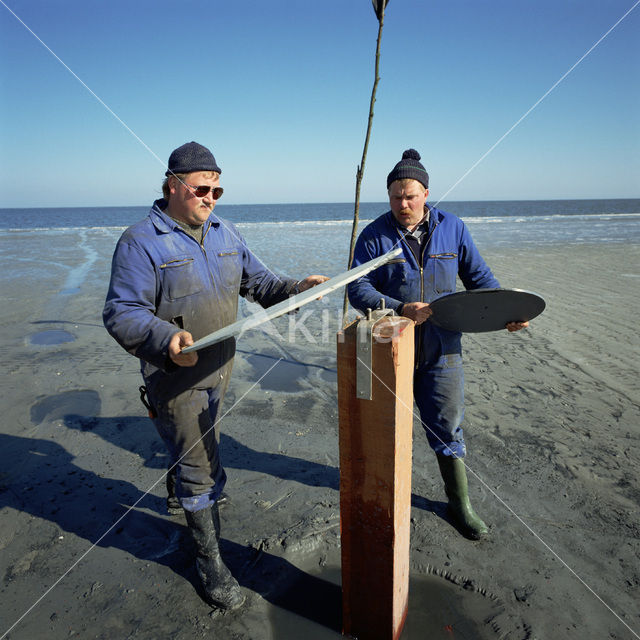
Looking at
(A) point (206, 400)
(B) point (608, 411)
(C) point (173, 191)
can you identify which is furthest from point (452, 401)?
(B) point (608, 411)

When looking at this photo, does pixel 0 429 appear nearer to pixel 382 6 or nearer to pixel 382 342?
pixel 382 342

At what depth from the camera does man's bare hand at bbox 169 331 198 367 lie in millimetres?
2115

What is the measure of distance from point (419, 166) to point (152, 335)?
2.02 metres

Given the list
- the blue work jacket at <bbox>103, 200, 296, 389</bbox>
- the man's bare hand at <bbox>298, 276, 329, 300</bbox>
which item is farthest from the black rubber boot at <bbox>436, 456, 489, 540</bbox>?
the blue work jacket at <bbox>103, 200, 296, 389</bbox>

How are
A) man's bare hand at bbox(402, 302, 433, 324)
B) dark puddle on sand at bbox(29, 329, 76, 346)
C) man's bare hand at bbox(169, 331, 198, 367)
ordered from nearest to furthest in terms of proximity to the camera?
man's bare hand at bbox(169, 331, 198, 367), man's bare hand at bbox(402, 302, 433, 324), dark puddle on sand at bbox(29, 329, 76, 346)

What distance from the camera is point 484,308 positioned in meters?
2.57

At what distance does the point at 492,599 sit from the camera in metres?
2.48

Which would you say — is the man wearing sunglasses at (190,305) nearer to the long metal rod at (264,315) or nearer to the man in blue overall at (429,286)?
the long metal rod at (264,315)

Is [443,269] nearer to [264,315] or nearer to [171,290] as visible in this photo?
[264,315]

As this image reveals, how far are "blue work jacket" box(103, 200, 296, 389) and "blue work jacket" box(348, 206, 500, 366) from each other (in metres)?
0.82

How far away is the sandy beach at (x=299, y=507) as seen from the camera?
243 centimetres

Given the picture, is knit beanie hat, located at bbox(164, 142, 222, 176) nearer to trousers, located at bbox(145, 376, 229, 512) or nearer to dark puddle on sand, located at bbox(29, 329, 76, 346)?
trousers, located at bbox(145, 376, 229, 512)

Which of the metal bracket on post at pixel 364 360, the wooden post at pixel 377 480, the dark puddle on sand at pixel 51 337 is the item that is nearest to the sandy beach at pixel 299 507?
the wooden post at pixel 377 480

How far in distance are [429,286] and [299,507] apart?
1.79 m
